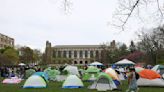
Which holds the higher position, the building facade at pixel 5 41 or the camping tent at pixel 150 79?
the building facade at pixel 5 41

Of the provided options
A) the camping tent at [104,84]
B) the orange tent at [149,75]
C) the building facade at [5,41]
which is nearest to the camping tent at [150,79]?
the orange tent at [149,75]

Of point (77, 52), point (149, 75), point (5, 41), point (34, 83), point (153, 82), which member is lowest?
point (153, 82)

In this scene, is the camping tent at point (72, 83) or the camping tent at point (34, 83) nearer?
the camping tent at point (72, 83)

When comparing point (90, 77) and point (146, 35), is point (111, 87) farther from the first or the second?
point (146, 35)

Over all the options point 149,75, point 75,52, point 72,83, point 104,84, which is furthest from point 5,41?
point 104,84

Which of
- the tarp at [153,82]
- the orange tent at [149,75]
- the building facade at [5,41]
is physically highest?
the building facade at [5,41]

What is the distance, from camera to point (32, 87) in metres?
24.7

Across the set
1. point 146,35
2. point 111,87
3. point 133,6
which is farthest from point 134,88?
point 146,35

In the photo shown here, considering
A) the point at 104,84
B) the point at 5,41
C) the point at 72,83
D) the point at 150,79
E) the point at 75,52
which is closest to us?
the point at 104,84

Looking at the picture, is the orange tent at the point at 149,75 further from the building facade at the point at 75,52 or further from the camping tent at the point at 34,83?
the building facade at the point at 75,52

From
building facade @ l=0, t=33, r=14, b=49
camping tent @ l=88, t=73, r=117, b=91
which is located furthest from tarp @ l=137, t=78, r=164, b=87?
building facade @ l=0, t=33, r=14, b=49

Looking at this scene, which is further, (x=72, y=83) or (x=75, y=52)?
(x=75, y=52)

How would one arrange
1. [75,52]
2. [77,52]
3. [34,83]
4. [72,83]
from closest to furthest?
[72,83], [34,83], [77,52], [75,52]

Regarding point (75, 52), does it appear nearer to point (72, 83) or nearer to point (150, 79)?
point (150, 79)
